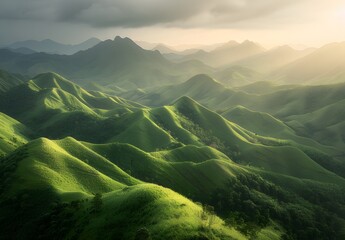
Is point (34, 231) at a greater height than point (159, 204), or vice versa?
point (159, 204)

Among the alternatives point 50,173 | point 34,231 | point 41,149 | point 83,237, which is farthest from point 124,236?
point 41,149

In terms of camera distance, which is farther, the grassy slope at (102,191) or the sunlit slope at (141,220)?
the grassy slope at (102,191)

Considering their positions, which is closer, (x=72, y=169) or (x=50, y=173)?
(x=50, y=173)

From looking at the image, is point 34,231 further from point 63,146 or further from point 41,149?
point 63,146

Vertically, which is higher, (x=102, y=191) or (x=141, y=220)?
(x=141, y=220)

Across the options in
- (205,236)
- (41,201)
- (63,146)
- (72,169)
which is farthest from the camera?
(63,146)

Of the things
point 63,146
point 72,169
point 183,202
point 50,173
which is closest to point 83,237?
point 183,202

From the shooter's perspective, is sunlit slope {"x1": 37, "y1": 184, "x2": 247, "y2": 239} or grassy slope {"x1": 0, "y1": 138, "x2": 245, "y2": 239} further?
grassy slope {"x1": 0, "y1": 138, "x2": 245, "y2": 239}

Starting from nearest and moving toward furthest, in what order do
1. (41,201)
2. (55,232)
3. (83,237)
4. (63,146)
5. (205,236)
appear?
1. (205,236)
2. (83,237)
3. (55,232)
4. (41,201)
5. (63,146)

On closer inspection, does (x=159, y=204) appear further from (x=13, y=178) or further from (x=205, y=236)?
(x=13, y=178)

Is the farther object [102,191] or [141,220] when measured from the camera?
[102,191]
